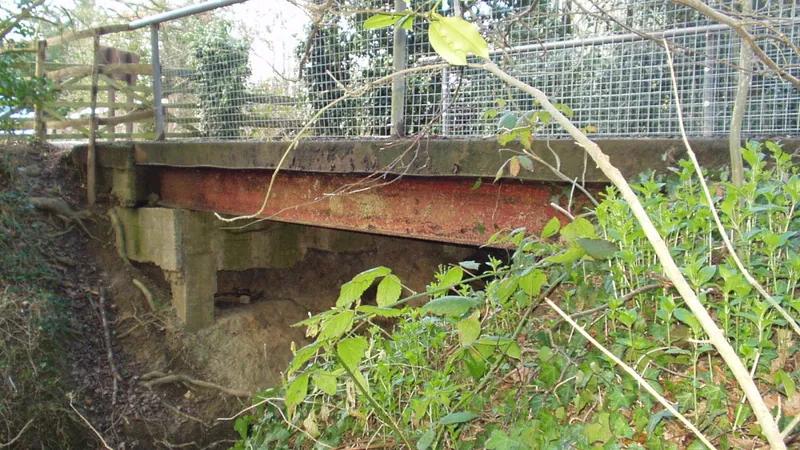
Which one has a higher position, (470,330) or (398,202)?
(398,202)

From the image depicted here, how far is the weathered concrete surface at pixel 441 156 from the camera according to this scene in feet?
10.5

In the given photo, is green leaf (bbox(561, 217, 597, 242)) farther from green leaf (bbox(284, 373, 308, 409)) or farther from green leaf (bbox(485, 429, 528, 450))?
green leaf (bbox(284, 373, 308, 409))

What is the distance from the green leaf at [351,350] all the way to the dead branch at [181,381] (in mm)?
5243

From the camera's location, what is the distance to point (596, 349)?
2254 millimetres

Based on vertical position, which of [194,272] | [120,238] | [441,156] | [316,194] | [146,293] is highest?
[441,156]

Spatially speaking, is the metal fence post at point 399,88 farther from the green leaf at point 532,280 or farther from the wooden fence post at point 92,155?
the wooden fence post at point 92,155

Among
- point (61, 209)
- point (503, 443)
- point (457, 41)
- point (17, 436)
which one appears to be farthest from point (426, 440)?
point (61, 209)

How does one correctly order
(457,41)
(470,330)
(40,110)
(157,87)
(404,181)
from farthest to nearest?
1. (40,110)
2. (157,87)
3. (404,181)
4. (470,330)
5. (457,41)

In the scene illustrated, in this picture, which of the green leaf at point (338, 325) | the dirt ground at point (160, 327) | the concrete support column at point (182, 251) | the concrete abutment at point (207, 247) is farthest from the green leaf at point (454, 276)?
the concrete support column at point (182, 251)

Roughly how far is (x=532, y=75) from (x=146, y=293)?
199 inches

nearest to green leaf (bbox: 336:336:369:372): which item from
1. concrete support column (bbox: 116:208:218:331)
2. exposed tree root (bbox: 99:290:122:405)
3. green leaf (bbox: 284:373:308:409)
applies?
green leaf (bbox: 284:373:308:409)

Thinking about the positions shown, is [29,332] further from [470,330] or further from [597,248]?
[597,248]

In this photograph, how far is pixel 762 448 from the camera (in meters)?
1.77

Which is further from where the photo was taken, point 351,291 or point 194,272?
point 194,272
